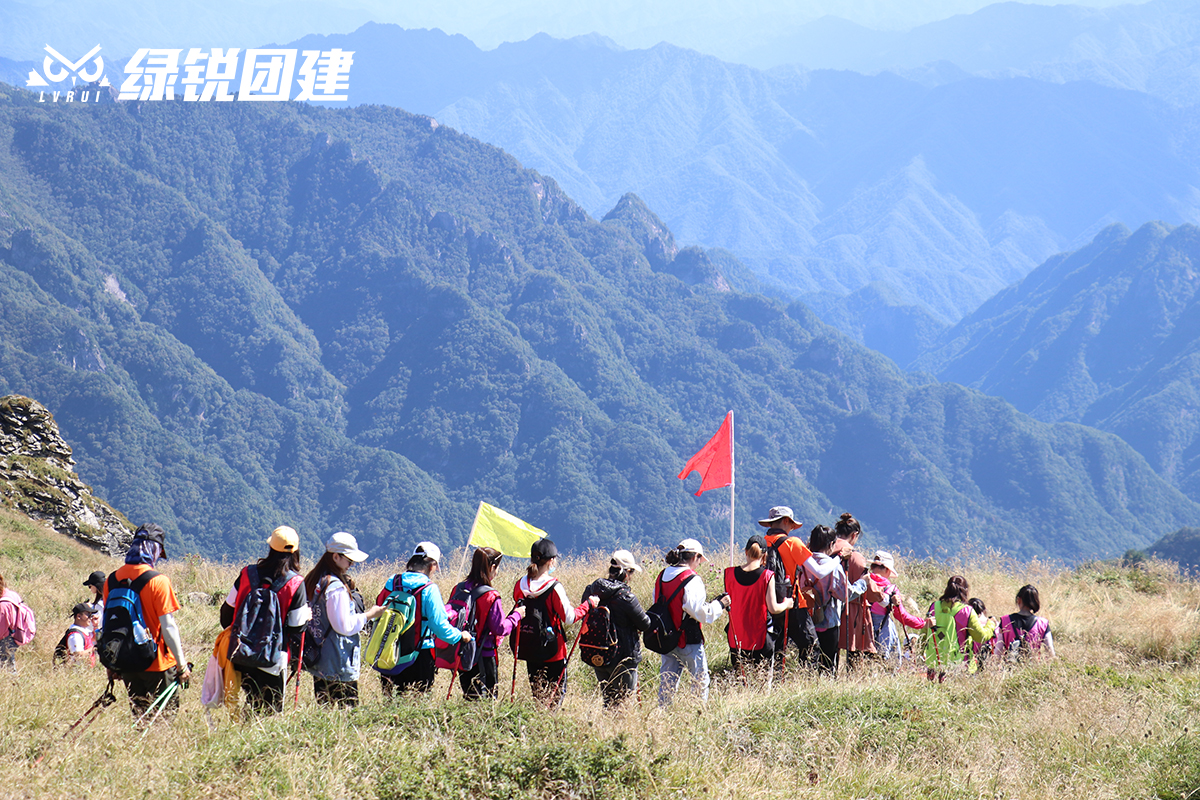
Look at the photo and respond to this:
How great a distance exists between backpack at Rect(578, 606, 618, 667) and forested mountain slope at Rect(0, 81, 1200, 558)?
339ft

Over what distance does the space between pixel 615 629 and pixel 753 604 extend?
4.10 ft

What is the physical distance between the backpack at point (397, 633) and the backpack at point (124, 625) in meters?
1.39

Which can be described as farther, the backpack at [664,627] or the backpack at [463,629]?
the backpack at [664,627]

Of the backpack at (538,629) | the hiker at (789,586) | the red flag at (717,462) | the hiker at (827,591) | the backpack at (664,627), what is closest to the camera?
the backpack at (538,629)

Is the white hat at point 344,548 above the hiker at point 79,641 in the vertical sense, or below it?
above

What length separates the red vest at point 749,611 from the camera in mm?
7781

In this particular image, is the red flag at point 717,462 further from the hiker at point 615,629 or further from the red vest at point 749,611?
the hiker at point 615,629

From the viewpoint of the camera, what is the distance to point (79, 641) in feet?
29.4

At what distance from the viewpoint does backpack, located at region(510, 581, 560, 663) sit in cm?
699

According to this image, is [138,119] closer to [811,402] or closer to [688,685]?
[811,402]

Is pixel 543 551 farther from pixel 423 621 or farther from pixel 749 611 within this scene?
pixel 749 611

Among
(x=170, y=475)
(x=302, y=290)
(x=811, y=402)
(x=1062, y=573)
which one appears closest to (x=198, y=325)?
(x=302, y=290)

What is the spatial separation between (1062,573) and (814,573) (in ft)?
29.8

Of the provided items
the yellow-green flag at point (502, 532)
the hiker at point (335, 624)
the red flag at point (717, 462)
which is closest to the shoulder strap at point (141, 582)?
the hiker at point (335, 624)
